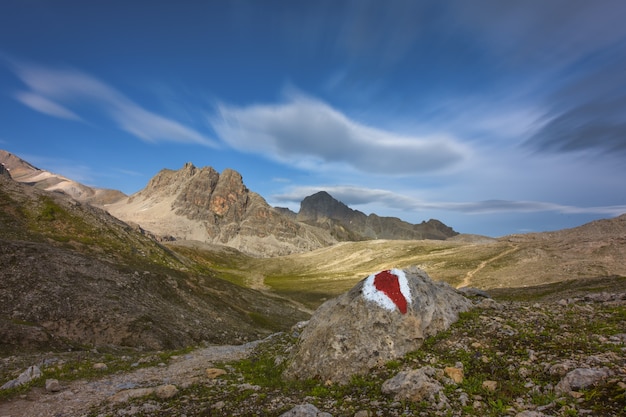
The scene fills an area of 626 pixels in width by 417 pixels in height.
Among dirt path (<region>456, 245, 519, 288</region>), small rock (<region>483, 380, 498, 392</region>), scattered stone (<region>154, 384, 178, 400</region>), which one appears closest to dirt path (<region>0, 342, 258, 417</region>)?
scattered stone (<region>154, 384, 178, 400</region>)

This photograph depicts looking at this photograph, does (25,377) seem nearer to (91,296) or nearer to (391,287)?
(391,287)

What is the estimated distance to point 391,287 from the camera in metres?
19.7

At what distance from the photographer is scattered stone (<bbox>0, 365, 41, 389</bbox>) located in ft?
58.7

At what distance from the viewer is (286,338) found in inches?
1236

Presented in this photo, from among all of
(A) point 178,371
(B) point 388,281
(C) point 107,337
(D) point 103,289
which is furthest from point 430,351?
(D) point 103,289

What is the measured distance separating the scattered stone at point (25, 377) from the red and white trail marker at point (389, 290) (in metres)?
19.6

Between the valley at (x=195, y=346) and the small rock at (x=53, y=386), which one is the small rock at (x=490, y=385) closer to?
the valley at (x=195, y=346)

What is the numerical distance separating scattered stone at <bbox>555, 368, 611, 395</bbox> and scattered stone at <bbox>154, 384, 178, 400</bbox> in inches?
659

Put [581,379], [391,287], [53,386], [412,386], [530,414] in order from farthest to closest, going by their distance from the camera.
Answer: [391,287]
[53,386]
[412,386]
[581,379]
[530,414]

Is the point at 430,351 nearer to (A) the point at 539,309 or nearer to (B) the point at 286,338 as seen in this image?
(A) the point at 539,309

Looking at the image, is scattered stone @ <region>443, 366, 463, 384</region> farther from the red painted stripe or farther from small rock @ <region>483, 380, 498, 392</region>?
the red painted stripe

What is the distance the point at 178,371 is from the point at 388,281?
15.8 meters

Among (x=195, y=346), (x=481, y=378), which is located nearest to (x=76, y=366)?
(x=195, y=346)

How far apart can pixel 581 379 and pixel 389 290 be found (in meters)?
9.41
